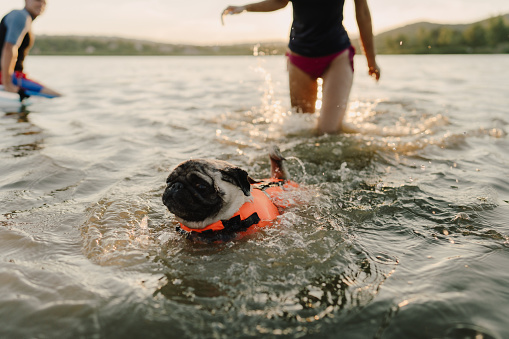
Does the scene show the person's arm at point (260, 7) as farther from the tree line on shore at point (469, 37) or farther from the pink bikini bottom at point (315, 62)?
the tree line on shore at point (469, 37)

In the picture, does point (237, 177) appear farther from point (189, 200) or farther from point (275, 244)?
point (275, 244)

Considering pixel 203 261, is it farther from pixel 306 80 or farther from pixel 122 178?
pixel 306 80

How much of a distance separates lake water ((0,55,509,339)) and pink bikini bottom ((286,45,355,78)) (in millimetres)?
1115

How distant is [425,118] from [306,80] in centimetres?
414

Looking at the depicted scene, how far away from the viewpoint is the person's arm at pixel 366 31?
18.8 feet

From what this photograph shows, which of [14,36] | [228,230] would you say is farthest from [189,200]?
[14,36]

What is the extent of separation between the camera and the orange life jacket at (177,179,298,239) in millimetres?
3264

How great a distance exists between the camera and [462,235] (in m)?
3.49

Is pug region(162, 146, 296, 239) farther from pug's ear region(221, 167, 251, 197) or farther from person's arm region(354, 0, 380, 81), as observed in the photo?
person's arm region(354, 0, 380, 81)

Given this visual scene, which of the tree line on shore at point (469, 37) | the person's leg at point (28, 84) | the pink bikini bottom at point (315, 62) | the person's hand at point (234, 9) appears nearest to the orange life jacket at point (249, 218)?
the pink bikini bottom at point (315, 62)

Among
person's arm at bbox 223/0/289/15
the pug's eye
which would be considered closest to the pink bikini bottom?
person's arm at bbox 223/0/289/15

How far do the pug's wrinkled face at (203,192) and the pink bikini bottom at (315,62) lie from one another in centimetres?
312

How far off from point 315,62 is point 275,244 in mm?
3452

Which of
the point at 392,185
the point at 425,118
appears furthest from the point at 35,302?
the point at 425,118
